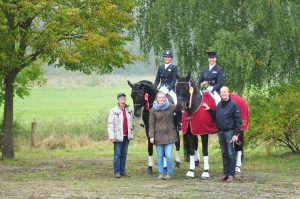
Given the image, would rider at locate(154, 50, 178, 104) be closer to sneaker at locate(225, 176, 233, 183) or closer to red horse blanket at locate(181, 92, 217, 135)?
red horse blanket at locate(181, 92, 217, 135)

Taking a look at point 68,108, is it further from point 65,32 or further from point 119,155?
point 119,155

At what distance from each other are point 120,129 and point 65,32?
6.20 meters

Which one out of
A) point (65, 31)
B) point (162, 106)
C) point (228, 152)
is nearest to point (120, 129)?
point (162, 106)

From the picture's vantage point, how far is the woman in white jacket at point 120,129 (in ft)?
52.4

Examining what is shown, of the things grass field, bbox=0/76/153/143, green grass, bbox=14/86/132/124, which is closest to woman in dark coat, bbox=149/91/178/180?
grass field, bbox=0/76/153/143

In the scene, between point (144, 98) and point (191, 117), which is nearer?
point (191, 117)

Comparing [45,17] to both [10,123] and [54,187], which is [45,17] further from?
[54,187]

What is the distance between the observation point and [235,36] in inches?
813

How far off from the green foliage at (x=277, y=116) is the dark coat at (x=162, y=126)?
5.38 metres

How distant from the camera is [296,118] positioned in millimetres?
20047

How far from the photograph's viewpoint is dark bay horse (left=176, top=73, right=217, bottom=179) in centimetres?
1516

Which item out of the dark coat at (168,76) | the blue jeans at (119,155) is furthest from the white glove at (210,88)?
the blue jeans at (119,155)

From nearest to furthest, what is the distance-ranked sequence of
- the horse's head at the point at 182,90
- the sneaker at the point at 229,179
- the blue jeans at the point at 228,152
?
1. the sneaker at the point at 229,179
2. the blue jeans at the point at 228,152
3. the horse's head at the point at 182,90

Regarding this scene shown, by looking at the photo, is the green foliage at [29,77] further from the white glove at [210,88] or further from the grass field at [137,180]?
the white glove at [210,88]
